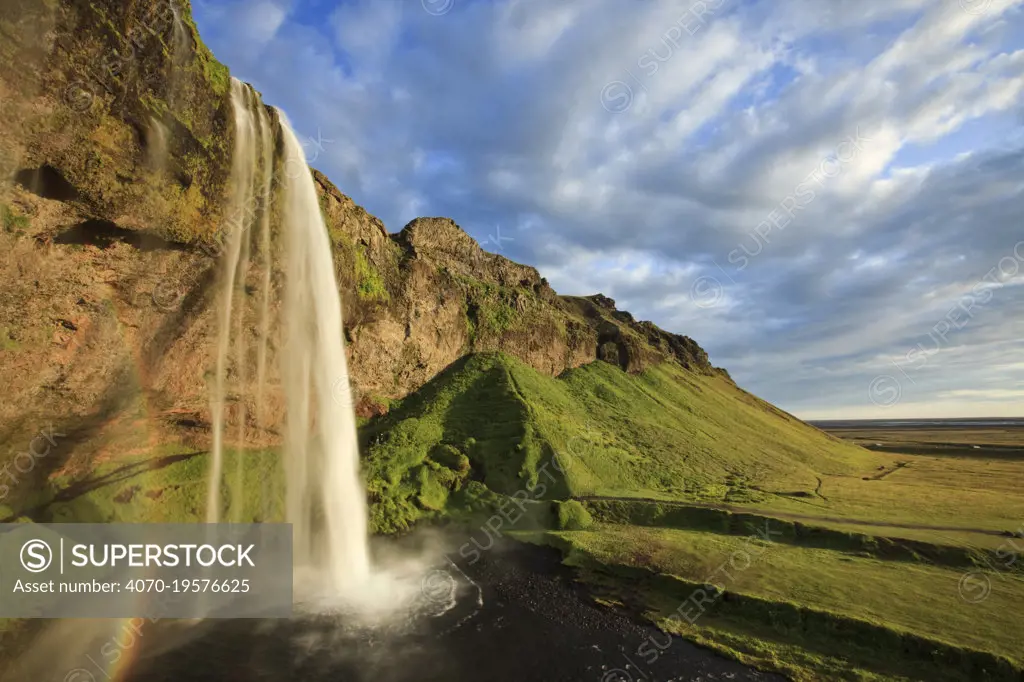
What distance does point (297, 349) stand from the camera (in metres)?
26.0

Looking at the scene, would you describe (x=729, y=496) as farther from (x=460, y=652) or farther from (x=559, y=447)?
(x=460, y=652)

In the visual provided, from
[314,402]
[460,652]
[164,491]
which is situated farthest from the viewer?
[314,402]

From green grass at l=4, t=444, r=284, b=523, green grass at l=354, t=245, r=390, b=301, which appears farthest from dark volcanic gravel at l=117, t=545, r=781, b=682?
green grass at l=354, t=245, r=390, b=301

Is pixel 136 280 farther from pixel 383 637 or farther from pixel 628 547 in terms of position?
pixel 628 547

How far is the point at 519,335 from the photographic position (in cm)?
5281

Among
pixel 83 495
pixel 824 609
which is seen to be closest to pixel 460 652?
pixel 824 609

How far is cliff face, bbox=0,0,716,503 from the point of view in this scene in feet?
52.2

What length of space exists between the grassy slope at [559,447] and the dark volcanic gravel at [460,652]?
11.1 meters

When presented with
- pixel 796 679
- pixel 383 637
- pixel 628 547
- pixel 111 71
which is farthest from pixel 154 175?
pixel 796 679

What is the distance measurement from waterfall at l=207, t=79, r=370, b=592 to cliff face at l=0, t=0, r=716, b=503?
0.78 m

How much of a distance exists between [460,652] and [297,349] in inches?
694

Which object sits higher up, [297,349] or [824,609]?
[297,349]

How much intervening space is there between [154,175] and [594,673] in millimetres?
25425

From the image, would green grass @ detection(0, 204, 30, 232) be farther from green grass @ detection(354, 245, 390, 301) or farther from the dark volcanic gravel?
green grass @ detection(354, 245, 390, 301)
